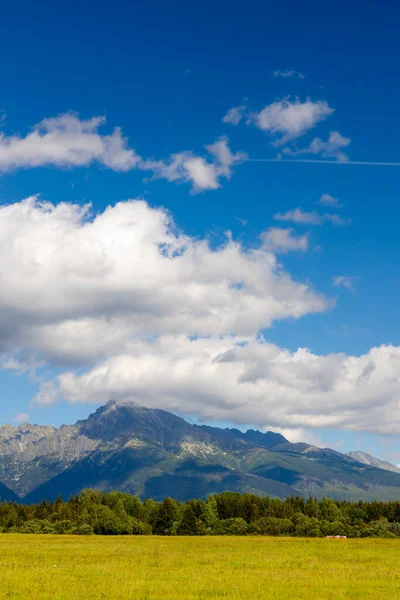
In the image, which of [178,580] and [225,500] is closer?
[178,580]

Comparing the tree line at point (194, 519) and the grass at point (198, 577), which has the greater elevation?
the grass at point (198, 577)

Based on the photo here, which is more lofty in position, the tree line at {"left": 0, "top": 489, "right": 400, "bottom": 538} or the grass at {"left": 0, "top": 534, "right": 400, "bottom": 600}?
the grass at {"left": 0, "top": 534, "right": 400, "bottom": 600}

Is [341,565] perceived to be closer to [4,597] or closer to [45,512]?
[4,597]

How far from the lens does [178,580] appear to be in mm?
32969

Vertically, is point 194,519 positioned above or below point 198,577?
below

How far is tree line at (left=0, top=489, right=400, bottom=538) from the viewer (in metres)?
130

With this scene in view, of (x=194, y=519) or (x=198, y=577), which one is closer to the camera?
(x=198, y=577)

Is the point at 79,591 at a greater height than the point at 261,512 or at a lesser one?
greater

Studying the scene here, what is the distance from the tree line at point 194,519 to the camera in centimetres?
13038

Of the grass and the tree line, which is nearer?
the grass

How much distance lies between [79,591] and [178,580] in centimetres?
732

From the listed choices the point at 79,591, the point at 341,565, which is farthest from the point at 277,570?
the point at 79,591

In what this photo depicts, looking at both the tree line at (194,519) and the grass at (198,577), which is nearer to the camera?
the grass at (198,577)

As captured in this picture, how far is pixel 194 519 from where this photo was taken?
5773 inches
